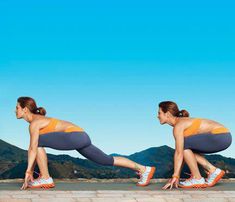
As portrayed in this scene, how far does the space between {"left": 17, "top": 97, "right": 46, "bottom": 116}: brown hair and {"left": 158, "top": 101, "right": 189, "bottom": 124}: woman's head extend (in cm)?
186

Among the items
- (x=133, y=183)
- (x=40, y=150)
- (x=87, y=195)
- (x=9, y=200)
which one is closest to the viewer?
(x=9, y=200)

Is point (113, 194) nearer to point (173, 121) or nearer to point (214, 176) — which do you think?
point (173, 121)

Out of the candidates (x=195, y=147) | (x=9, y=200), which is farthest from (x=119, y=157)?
(x=9, y=200)

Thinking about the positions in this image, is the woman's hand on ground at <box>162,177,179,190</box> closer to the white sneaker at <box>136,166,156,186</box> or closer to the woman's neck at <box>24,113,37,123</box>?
the white sneaker at <box>136,166,156,186</box>

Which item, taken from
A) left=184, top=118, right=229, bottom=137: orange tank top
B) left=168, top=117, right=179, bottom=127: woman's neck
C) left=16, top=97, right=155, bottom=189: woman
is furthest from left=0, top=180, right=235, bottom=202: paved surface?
left=168, top=117, right=179, bottom=127: woman's neck

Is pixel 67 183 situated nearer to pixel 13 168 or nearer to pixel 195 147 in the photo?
pixel 195 147

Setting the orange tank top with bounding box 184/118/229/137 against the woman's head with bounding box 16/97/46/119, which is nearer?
the woman's head with bounding box 16/97/46/119

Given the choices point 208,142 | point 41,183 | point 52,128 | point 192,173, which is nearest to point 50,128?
point 52,128

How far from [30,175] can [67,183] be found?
4.75 feet

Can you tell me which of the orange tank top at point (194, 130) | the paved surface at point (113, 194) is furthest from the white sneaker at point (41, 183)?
the orange tank top at point (194, 130)

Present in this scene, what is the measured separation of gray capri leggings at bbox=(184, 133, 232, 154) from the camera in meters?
8.64

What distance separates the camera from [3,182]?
377 inches

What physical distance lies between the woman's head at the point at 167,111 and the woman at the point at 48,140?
2.75 ft

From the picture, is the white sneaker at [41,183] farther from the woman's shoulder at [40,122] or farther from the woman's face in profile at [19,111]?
the woman's face in profile at [19,111]
